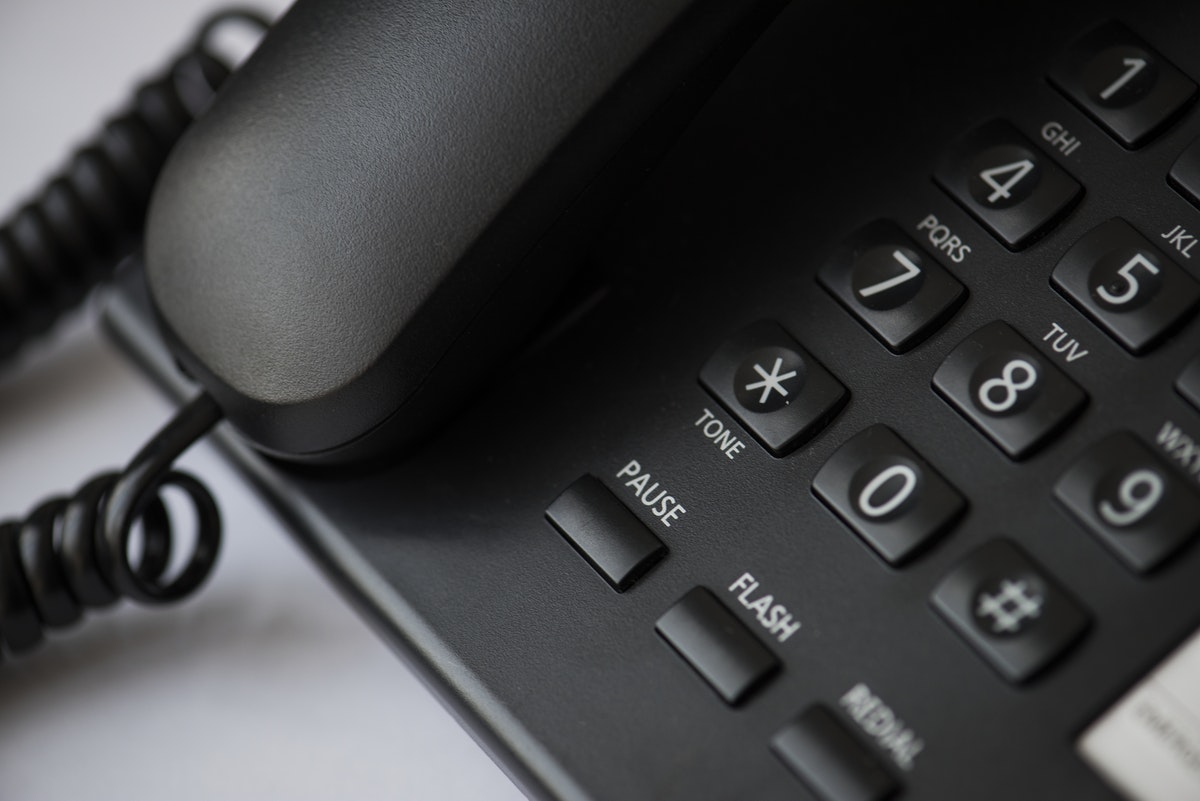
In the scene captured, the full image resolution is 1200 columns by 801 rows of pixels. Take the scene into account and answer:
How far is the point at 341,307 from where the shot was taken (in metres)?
0.34

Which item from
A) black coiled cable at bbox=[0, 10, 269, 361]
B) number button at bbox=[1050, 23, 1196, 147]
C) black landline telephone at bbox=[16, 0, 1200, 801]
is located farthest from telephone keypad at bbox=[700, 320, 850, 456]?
black coiled cable at bbox=[0, 10, 269, 361]

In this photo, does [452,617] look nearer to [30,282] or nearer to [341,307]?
[341,307]

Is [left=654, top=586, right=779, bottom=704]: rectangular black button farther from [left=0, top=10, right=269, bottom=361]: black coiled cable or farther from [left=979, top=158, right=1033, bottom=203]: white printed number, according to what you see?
[left=0, top=10, right=269, bottom=361]: black coiled cable

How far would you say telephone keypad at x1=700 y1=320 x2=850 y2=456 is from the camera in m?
0.34

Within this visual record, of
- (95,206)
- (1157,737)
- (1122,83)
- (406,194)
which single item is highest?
(95,206)

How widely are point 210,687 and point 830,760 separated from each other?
21cm

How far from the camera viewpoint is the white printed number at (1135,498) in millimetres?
299

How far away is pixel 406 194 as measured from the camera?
1.12 feet

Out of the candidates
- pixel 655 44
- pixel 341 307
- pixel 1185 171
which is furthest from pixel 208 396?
pixel 1185 171

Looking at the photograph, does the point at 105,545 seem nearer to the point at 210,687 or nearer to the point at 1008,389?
the point at 210,687

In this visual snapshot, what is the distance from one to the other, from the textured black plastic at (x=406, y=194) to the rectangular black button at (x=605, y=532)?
49mm

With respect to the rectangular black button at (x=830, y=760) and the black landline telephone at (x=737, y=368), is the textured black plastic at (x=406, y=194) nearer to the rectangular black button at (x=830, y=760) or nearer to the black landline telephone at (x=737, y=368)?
the black landline telephone at (x=737, y=368)

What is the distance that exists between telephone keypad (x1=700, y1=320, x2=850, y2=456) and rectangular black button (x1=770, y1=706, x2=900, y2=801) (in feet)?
0.24

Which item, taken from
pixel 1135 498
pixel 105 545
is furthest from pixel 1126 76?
pixel 105 545
